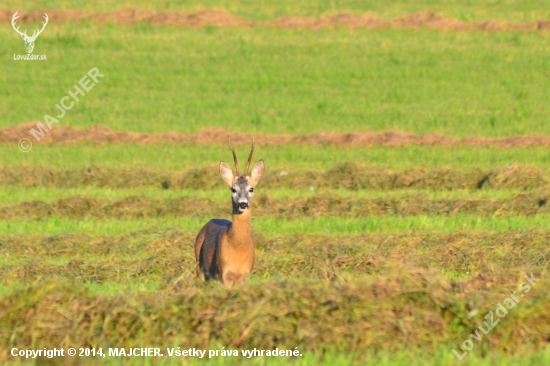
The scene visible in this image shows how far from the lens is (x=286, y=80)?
26656 mm

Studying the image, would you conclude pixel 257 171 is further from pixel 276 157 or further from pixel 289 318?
pixel 276 157

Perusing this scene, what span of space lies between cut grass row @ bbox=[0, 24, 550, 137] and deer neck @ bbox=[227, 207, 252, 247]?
12726 mm

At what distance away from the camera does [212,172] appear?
1714 cm

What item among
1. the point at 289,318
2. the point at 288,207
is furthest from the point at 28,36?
the point at 289,318

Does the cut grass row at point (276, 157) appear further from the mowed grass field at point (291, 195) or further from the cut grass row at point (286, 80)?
the cut grass row at point (286, 80)

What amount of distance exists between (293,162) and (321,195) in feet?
13.2

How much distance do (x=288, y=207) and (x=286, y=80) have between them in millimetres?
12636

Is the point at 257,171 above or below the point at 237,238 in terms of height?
above

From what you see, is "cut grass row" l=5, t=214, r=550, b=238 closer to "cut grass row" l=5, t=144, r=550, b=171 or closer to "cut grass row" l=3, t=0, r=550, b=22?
"cut grass row" l=5, t=144, r=550, b=171

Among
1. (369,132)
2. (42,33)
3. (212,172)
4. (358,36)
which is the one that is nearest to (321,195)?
(212,172)

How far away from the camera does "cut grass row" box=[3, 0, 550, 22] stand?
32.3m

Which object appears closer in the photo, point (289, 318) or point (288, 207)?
point (289, 318)

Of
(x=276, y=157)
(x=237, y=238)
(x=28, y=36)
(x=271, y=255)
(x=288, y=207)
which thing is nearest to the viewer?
(x=237, y=238)

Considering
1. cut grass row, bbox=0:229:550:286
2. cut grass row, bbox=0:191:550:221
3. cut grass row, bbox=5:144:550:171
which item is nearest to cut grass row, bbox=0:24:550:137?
cut grass row, bbox=5:144:550:171
